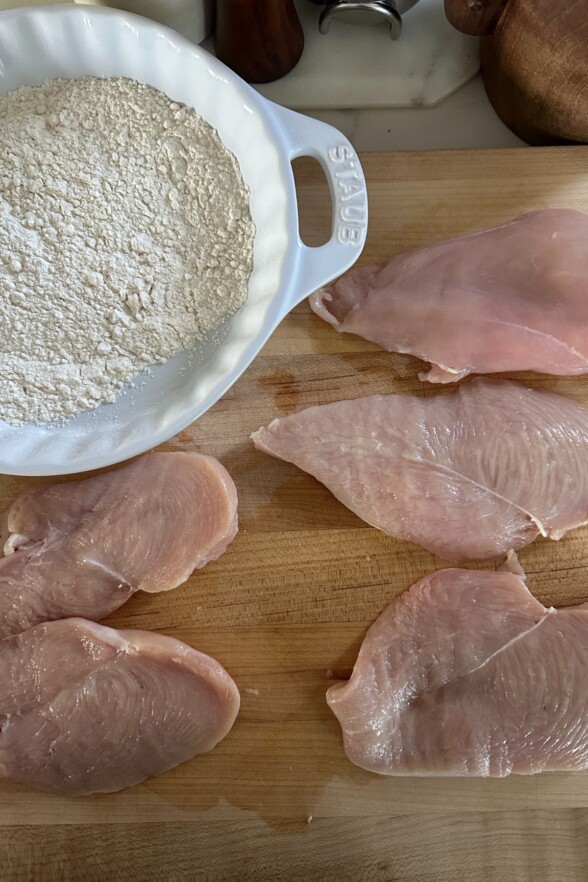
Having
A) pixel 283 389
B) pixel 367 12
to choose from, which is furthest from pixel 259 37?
pixel 283 389

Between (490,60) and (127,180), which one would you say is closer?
(127,180)

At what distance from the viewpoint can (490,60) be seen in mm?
1282

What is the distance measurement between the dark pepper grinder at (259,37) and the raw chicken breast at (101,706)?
1082 mm

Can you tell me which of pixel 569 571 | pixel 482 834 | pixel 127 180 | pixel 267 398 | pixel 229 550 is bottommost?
pixel 482 834

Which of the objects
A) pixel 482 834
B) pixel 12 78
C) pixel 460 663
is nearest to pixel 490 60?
pixel 12 78

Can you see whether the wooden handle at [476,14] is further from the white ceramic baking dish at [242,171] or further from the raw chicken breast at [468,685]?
the raw chicken breast at [468,685]

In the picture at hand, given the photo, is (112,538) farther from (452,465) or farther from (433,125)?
(433,125)

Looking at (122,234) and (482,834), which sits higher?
(122,234)

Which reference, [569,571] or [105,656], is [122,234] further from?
[569,571]

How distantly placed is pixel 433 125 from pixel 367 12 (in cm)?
25

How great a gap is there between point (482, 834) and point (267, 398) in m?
0.87

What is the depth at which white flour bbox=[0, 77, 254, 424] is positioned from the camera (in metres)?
1.14

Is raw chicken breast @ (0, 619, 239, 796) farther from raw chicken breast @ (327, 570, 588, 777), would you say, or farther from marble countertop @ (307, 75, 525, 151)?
marble countertop @ (307, 75, 525, 151)

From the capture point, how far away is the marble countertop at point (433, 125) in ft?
4.58
